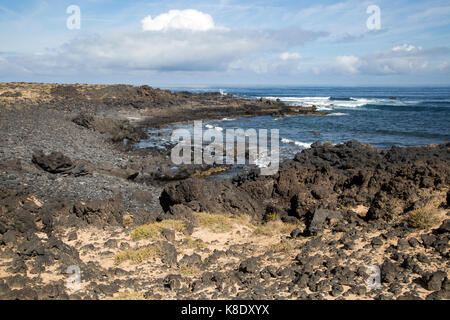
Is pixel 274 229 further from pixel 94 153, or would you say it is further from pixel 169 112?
pixel 169 112

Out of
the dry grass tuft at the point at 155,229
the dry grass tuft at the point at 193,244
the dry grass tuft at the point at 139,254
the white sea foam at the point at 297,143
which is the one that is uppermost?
the white sea foam at the point at 297,143

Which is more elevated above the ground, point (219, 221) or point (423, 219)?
point (423, 219)

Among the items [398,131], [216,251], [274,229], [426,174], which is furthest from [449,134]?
[216,251]

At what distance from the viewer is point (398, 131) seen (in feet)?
107

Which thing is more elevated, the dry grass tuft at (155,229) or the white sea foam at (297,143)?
the white sea foam at (297,143)

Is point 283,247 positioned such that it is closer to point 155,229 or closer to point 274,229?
point 274,229

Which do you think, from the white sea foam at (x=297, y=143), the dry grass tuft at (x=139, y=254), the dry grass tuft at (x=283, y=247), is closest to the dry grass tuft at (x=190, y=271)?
the dry grass tuft at (x=139, y=254)

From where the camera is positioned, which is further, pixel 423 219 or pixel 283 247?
pixel 283 247

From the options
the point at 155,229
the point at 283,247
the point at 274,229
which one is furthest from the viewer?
the point at 274,229

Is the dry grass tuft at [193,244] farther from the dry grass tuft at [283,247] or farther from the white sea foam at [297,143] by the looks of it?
the white sea foam at [297,143]

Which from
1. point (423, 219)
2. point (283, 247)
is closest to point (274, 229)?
point (283, 247)

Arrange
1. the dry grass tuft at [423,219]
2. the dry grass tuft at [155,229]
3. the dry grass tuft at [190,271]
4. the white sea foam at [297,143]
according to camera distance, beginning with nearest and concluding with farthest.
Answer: the dry grass tuft at [190,271], the dry grass tuft at [423,219], the dry grass tuft at [155,229], the white sea foam at [297,143]

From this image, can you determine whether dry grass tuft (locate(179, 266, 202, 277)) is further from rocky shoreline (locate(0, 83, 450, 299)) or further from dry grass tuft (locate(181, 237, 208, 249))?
dry grass tuft (locate(181, 237, 208, 249))

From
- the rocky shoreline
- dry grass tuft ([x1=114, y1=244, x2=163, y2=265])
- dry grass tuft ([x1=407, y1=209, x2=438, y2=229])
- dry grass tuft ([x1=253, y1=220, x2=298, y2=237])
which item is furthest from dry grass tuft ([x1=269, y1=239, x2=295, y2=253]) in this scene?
dry grass tuft ([x1=407, y1=209, x2=438, y2=229])
